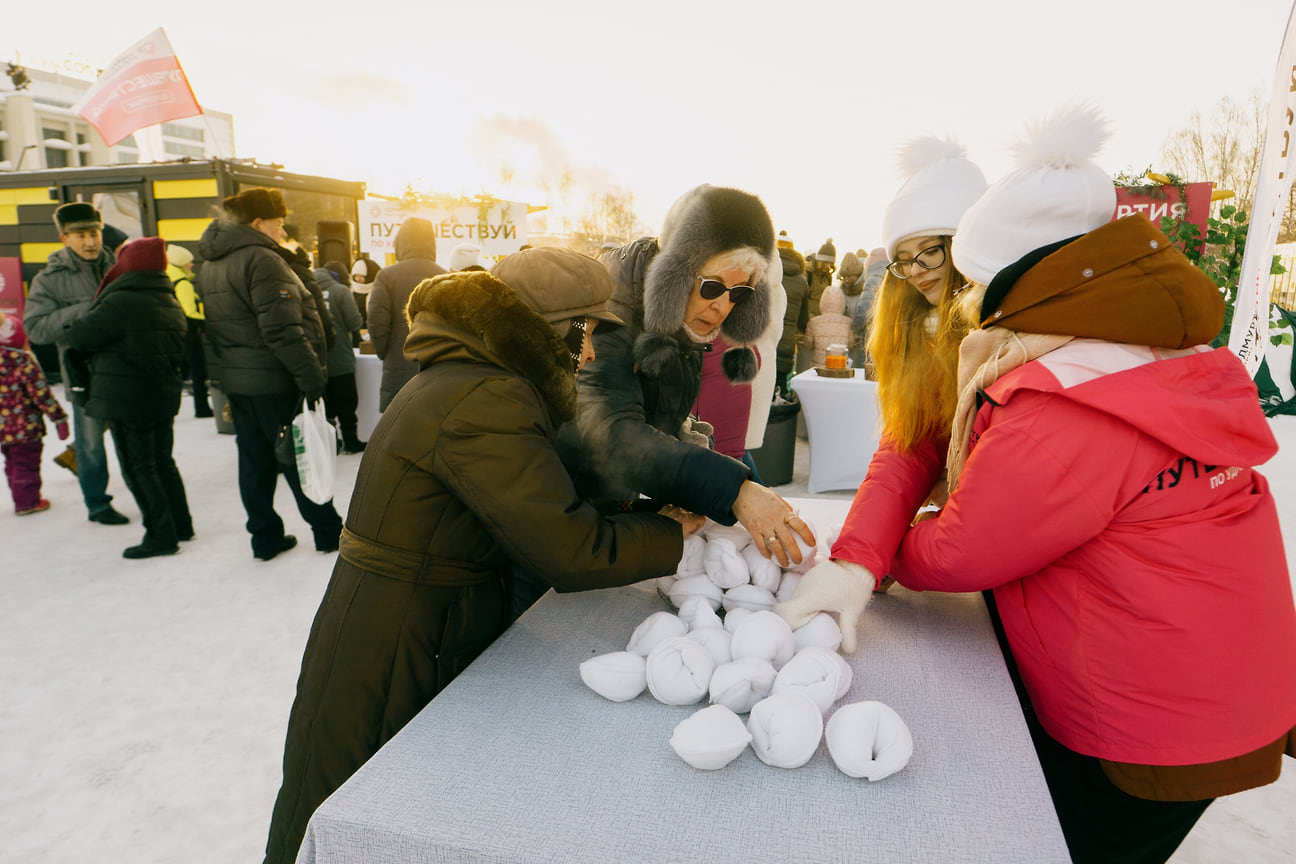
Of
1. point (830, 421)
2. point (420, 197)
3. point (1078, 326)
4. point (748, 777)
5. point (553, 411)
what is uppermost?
point (420, 197)

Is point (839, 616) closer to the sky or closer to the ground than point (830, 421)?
closer to the sky

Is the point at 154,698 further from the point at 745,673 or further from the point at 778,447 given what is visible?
the point at 778,447

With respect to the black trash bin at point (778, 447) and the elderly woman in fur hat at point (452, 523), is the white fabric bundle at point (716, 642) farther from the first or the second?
the black trash bin at point (778, 447)

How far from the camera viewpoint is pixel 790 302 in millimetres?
6137

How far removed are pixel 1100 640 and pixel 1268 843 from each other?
1602mm

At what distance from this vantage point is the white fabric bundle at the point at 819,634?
3.92 ft

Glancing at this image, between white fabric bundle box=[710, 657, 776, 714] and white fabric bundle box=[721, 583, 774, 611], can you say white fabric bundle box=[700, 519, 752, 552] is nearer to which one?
white fabric bundle box=[721, 583, 774, 611]

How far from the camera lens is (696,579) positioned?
1.38m

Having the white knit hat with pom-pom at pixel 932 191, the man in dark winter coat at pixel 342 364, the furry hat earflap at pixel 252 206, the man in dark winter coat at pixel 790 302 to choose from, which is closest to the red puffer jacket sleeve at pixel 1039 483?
the white knit hat with pom-pom at pixel 932 191

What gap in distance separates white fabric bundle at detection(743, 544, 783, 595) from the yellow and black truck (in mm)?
7244

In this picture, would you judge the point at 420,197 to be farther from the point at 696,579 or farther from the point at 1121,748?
the point at 1121,748

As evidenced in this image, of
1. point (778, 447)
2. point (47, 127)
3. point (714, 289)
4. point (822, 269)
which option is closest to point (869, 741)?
→ point (714, 289)

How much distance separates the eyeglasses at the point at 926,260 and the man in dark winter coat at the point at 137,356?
353cm

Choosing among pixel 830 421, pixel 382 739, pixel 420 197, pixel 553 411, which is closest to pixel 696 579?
pixel 553 411
